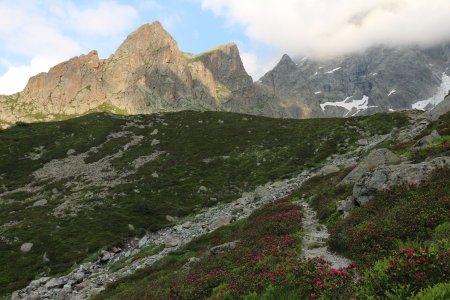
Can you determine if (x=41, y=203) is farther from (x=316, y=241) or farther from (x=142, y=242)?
(x=316, y=241)

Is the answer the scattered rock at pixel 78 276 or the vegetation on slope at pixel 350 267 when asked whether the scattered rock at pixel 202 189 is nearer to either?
the scattered rock at pixel 78 276

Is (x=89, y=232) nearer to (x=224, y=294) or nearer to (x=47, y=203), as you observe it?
(x=47, y=203)

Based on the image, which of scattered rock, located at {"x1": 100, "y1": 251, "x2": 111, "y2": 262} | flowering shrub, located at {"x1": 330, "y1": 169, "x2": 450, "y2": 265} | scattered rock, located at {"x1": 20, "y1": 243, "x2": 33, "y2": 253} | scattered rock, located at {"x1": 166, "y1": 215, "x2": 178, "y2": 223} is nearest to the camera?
flowering shrub, located at {"x1": 330, "y1": 169, "x2": 450, "y2": 265}

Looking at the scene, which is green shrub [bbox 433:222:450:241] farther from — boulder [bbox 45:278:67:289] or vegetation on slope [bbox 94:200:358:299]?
boulder [bbox 45:278:67:289]

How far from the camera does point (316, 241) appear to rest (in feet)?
59.3

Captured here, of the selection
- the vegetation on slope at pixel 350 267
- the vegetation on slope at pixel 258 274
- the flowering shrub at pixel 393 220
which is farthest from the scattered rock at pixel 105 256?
the flowering shrub at pixel 393 220

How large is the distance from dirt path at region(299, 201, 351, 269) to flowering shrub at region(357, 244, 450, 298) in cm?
478

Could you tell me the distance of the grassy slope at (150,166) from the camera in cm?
3803

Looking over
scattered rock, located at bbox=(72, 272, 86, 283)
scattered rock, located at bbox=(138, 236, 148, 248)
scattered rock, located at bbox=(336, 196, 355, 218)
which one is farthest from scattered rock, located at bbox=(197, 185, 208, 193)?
scattered rock, located at bbox=(336, 196, 355, 218)

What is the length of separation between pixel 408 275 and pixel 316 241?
9.96m

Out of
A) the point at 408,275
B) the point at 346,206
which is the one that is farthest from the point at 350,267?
the point at 346,206

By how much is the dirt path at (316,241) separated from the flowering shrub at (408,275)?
4.78 meters

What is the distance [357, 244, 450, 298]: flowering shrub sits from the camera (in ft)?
26.0

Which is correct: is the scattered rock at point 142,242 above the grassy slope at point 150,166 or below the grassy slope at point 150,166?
below
